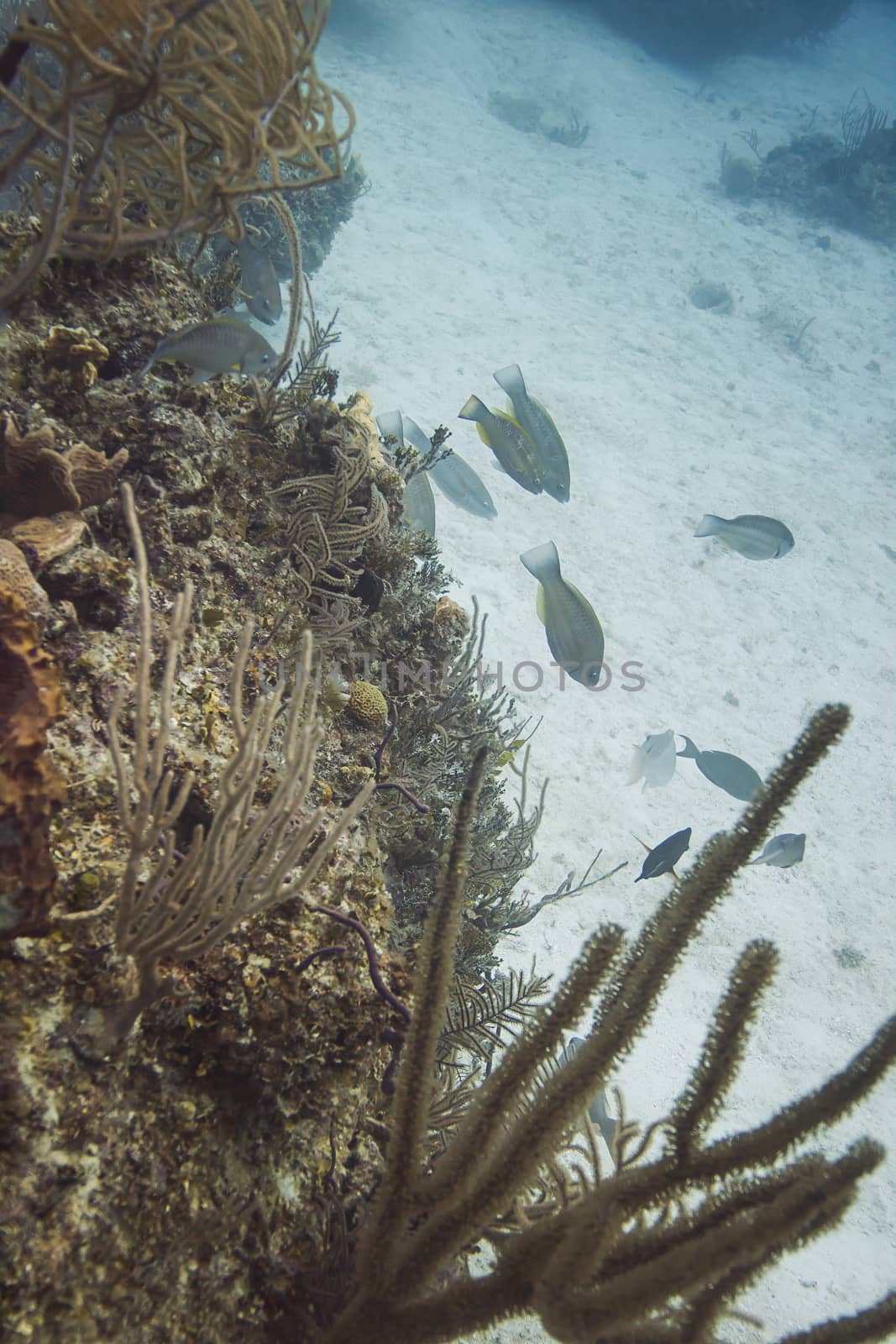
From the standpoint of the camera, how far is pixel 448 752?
338cm

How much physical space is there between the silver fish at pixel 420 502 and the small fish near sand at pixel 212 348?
5.95 ft

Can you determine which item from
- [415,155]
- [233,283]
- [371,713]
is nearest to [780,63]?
[415,155]

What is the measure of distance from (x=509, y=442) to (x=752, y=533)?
3314mm

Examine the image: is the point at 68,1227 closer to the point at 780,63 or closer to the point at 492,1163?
the point at 492,1163

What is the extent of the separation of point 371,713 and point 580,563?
691cm

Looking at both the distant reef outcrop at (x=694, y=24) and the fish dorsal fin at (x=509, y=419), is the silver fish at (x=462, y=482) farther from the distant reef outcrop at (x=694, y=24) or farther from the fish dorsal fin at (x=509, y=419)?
the distant reef outcrop at (x=694, y=24)

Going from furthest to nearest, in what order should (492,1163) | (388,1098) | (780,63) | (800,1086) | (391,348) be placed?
(780,63) < (391,348) < (800,1086) < (388,1098) < (492,1163)

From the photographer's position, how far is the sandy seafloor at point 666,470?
6164 millimetres

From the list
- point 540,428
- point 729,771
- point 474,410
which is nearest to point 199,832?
point 474,410

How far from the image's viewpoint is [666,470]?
1116cm

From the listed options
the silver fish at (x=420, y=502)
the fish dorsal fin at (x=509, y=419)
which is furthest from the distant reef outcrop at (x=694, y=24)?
the fish dorsal fin at (x=509, y=419)

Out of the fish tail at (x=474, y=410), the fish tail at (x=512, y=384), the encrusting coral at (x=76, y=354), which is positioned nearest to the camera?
the encrusting coral at (x=76, y=354)

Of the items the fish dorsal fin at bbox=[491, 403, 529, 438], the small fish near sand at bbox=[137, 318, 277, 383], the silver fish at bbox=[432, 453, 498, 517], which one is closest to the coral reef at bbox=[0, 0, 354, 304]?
the small fish near sand at bbox=[137, 318, 277, 383]

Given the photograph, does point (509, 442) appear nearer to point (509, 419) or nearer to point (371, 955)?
point (509, 419)
